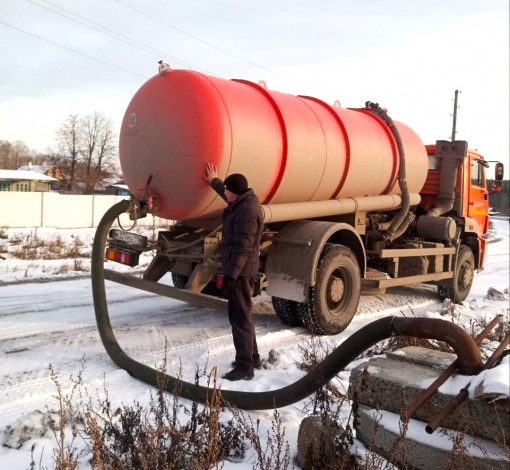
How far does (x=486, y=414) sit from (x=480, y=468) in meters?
0.28

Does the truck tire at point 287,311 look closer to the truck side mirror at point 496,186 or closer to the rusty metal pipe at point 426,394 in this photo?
the rusty metal pipe at point 426,394

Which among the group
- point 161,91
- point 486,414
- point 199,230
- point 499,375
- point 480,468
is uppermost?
point 161,91

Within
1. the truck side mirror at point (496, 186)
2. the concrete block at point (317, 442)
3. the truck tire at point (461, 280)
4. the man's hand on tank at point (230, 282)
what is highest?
the truck side mirror at point (496, 186)

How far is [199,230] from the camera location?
241 inches

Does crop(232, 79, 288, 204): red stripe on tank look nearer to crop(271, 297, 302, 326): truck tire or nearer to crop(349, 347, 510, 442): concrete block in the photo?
crop(271, 297, 302, 326): truck tire

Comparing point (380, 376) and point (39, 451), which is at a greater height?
point (380, 376)

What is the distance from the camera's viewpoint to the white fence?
76.8 ft

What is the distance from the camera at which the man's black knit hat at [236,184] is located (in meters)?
4.69

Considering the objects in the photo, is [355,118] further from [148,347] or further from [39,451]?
[39,451]

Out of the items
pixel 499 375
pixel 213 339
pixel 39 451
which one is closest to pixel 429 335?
pixel 499 375

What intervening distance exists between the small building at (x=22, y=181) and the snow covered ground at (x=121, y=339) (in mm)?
37941

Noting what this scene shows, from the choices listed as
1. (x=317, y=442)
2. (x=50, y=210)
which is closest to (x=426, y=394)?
(x=317, y=442)

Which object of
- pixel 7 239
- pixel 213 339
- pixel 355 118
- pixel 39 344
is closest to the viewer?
pixel 39 344

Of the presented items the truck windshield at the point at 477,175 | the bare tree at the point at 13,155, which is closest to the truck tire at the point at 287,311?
the truck windshield at the point at 477,175
